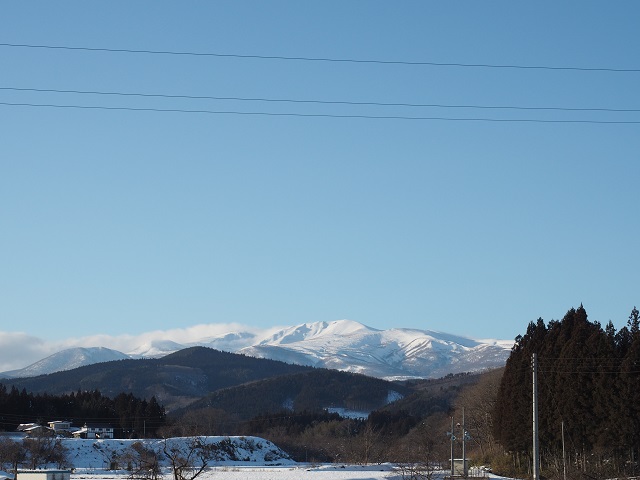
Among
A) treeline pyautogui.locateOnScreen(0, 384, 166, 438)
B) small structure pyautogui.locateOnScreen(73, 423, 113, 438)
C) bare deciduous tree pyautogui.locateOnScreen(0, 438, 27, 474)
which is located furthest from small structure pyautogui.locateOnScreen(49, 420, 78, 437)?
bare deciduous tree pyautogui.locateOnScreen(0, 438, 27, 474)

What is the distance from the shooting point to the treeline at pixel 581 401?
162 feet

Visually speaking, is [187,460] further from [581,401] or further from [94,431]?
[94,431]

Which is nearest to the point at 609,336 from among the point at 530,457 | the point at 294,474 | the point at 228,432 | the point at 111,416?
the point at 530,457

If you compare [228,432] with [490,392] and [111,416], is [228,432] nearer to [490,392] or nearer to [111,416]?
[111,416]

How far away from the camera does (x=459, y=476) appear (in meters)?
53.4

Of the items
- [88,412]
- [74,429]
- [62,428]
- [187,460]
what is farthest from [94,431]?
[187,460]

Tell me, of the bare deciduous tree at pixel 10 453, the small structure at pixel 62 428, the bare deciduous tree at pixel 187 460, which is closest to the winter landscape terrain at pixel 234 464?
the bare deciduous tree at pixel 187 460

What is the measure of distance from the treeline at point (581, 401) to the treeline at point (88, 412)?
205ft

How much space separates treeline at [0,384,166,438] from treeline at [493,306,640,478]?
62332mm

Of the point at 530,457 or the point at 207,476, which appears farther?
the point at 207,476

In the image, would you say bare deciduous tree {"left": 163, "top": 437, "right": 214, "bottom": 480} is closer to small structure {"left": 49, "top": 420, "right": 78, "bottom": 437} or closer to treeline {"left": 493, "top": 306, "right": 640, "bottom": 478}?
treeline {"left": 493, "top": 306, "right": 640, "bottom": 478}

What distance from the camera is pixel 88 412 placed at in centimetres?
11469

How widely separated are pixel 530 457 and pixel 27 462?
44320 millimetres

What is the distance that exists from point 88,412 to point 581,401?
7724cm
